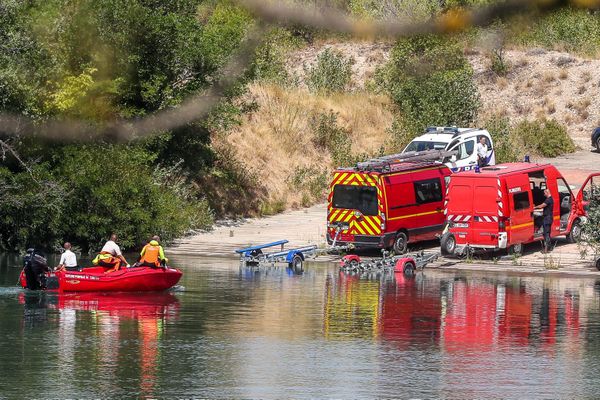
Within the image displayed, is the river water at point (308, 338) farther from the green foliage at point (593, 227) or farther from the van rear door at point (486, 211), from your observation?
the green foliage at point (593, 227)

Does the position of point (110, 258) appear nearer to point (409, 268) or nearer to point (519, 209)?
point (409, 268)

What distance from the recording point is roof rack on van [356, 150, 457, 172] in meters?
33.9

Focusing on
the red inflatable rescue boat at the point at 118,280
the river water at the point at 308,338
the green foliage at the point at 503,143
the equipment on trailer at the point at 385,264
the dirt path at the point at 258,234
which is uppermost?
the green foliage at the point at 503,143


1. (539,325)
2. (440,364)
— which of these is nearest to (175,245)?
(539,325)

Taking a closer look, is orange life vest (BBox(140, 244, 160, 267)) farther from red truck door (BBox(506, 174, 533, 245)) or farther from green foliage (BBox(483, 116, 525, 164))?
green foliage (BBox(483, 116, 525, 164))

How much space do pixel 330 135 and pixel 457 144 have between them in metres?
10.5

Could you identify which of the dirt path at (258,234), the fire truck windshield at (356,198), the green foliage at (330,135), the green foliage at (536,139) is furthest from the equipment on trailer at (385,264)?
the green foliage at (536,139)

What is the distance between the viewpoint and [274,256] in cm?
3378

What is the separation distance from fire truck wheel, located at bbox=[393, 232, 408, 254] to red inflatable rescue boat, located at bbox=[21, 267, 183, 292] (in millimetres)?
8943

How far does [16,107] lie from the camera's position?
34.0m

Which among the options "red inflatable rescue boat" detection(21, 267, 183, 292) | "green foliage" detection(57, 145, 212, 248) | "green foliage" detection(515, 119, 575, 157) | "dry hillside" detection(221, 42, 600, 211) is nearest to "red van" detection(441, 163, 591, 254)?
"dry hillside" detection(221, 42, 600, 211)

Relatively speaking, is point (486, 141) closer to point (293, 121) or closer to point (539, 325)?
point (293, 121)

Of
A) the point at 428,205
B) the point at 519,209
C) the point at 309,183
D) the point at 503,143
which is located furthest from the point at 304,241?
the point at 503,143

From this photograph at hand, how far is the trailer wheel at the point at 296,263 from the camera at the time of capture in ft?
109
